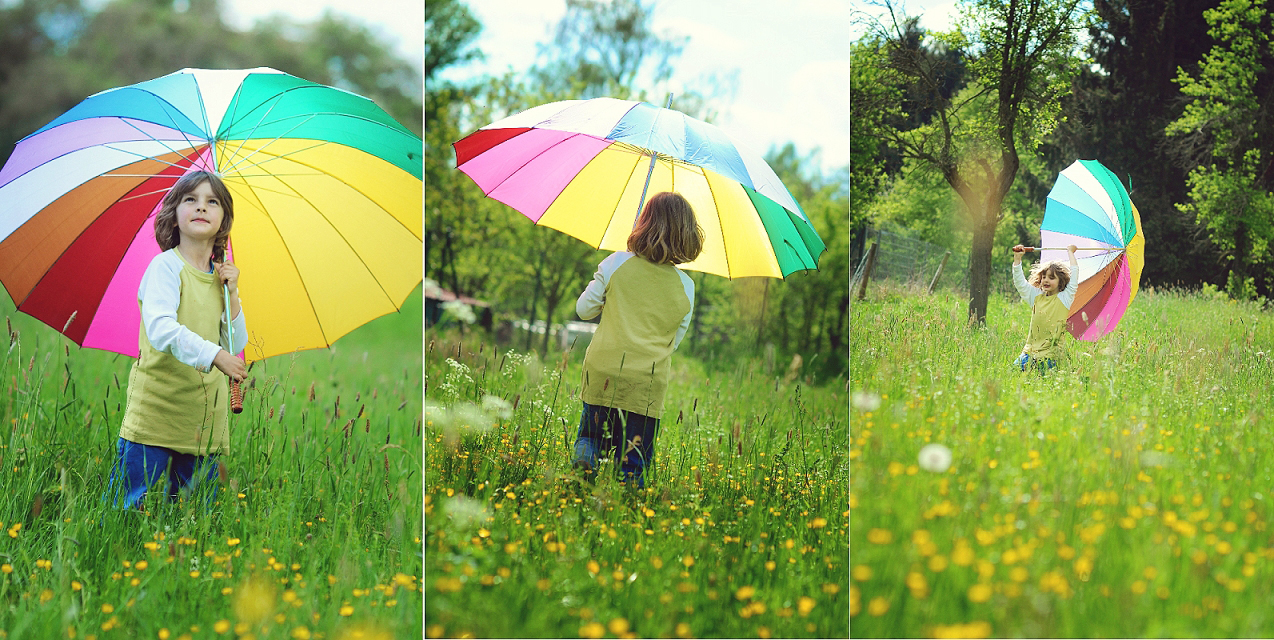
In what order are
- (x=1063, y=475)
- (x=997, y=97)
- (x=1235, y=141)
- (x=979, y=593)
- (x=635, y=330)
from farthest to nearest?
(x=635, y=330) → (x=1235, y=141) → (x=997, y=97) → (x=1063, y=475) → (x=979, y=593)

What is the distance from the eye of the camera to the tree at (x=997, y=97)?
263 cm

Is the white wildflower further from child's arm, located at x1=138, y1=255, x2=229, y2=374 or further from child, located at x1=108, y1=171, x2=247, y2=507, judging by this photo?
child, located at x1=108, y1=171, x2=247, y2=507

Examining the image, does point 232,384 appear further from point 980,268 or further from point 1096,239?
point 1096,239

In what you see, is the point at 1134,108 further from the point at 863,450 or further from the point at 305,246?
the point at 305,246

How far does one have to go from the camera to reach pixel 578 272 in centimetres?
598

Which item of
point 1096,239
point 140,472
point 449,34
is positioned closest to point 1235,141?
point 1096,239

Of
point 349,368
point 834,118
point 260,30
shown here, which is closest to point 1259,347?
point 834,118

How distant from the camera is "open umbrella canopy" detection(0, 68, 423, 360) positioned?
2.73 meters

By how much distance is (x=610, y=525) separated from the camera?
2.61 m

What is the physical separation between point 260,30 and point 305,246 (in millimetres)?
10127

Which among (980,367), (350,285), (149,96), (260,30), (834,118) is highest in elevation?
(260,30)

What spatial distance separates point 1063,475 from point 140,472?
3254 millimetres

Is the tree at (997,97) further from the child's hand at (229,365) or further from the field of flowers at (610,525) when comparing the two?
the child's hand at (229,365)

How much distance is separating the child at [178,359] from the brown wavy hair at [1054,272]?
2.89 metres
